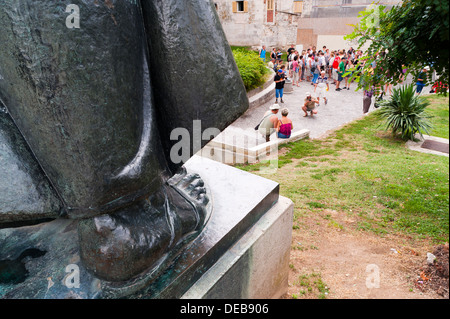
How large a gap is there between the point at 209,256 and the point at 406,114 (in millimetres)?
6543

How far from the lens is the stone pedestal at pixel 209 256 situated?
1454 millimetres

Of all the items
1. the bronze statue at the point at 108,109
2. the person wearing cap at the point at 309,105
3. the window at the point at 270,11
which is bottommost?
the person wearing cap at the point at 309,105

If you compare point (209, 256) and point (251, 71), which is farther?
point (251, 71)

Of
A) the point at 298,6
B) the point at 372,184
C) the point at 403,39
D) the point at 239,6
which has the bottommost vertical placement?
the point at 372,184

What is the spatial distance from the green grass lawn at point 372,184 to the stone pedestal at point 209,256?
1272 millimetres

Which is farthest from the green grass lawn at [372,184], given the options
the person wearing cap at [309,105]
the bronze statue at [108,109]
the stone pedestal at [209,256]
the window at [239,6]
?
the window at [239,6]

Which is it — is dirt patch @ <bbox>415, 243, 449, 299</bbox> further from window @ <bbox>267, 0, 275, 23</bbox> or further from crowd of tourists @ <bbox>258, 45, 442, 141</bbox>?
window @ <bbox>267, 0, 275, 23</bbox>

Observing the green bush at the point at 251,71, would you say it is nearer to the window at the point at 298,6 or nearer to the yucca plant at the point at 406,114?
the yucca plant at the point at 406,114

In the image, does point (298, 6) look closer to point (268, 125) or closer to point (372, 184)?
point (268, 125)

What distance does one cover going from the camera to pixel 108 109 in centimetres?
122

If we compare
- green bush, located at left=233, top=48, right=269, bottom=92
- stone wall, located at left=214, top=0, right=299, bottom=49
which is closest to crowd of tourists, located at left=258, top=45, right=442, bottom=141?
green bush, located at left=233, top=48, right=269, bottom=92

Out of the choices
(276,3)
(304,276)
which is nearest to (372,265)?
(304,276)

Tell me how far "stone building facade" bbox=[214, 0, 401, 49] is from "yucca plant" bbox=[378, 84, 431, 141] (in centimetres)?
1378

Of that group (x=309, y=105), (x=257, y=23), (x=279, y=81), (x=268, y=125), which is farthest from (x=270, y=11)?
(x=268, y=125)
